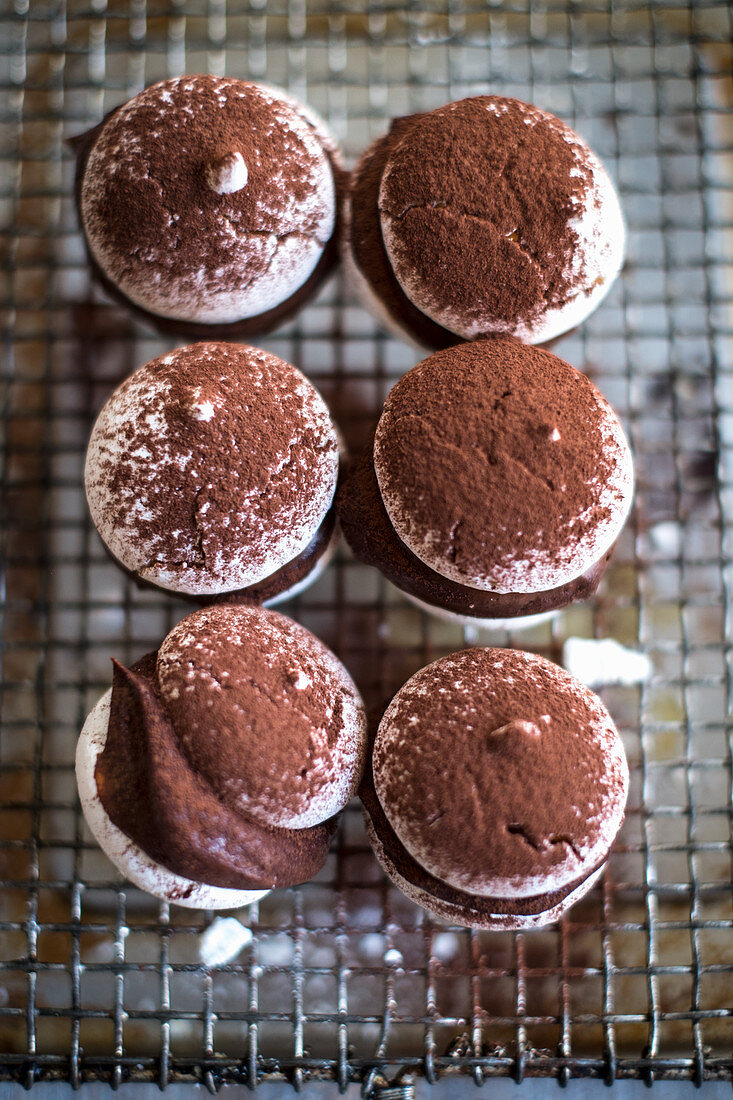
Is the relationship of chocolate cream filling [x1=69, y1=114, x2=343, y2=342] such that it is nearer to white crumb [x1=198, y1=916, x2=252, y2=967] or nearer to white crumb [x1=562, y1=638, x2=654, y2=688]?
white crumb [x1=562, y1=638, x2=654, y2=688]

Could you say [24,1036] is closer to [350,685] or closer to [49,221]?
[350,685]

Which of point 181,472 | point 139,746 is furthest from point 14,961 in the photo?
point 181,472

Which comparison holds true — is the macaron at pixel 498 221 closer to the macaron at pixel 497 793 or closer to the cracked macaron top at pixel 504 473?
the cracked macaron top at pixel 504 473

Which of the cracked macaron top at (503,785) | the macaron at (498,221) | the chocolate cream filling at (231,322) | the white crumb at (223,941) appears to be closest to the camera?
the cracked macaron top at (503,785)

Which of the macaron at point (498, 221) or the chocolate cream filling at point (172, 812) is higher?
the macaron at point (498, 221)

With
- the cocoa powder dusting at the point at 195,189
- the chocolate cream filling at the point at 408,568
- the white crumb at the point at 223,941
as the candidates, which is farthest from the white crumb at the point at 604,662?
the cocoa powder dusting at the point at 195,189

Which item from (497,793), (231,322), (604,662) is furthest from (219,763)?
(604,662)

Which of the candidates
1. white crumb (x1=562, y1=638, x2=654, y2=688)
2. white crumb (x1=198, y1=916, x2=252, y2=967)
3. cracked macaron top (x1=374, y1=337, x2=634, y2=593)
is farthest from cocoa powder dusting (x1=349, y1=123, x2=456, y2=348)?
white crumb (x1=198, y1=916, x2=252, y2=967)
